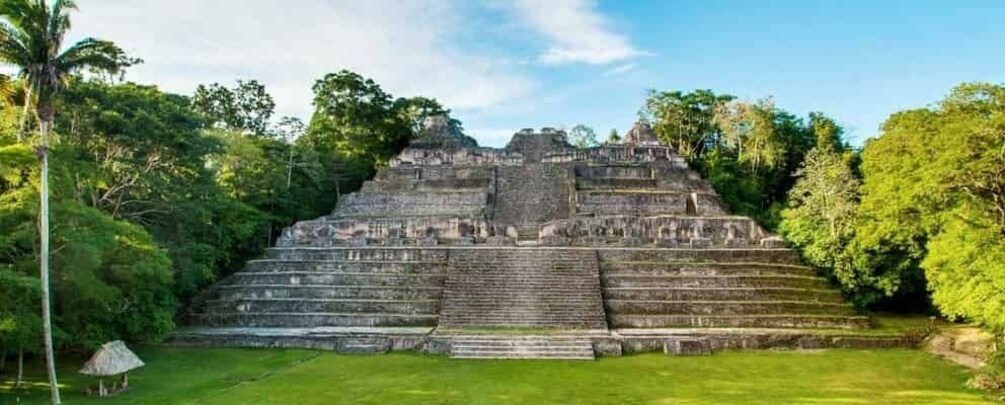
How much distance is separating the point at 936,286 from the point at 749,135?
67.9 feet

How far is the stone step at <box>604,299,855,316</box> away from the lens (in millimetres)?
16750

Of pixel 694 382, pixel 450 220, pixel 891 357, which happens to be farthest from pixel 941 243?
pixel 450 220

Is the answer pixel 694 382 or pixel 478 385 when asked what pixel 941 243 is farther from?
pixel 478 385

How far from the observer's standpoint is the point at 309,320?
16844mm

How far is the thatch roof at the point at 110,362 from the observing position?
11.1 metres

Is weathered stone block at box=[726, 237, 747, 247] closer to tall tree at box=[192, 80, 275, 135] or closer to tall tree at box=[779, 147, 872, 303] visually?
tall tree at box=[779, 147, 872, 303]

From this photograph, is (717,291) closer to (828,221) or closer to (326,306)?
(828,221)

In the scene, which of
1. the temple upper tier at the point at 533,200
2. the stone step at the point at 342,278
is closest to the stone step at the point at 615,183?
the temple upper tier at the point at 533,200

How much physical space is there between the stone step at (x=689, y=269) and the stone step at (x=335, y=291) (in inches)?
182

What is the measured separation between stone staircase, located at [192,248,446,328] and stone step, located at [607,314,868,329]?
4.66 m

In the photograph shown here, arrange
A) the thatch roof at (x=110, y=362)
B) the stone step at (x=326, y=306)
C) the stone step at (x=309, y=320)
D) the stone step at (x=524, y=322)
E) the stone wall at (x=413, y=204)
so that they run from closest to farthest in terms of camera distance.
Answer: the thatch roof at (x=110, y=362), the stone step at (x=524, y=322), the stone step at (x=309, y=320), the stone step at (x=326, y=306), the stone wall at (x=413, y=204)

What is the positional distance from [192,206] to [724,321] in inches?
527

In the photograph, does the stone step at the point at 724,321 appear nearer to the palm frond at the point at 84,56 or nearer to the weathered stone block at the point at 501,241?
the weathered stone block at the point at 501,241

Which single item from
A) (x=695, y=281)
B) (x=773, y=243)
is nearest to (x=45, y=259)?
(x=695, y=281)
